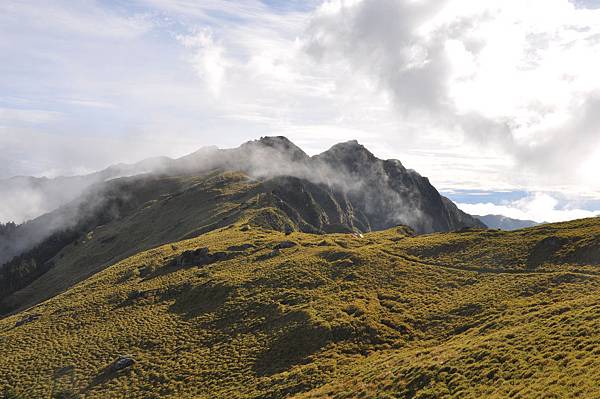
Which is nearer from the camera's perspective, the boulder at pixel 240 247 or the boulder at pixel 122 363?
the boulder at pixel 122 363

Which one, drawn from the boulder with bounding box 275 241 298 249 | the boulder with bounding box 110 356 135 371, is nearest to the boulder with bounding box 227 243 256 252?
the boulder with bounding box 275 241 298 249

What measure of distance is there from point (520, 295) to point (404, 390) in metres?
30.1

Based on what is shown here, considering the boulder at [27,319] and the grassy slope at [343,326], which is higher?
the grassy slope at [343,326]

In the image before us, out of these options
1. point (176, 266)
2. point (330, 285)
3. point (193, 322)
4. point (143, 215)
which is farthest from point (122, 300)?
point (143, 215)

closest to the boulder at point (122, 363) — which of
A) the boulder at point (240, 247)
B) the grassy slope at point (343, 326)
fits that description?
the grassy slope at point (343, 326)

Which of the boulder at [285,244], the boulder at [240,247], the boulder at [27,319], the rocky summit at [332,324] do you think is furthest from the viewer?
the boulder at [240,247]

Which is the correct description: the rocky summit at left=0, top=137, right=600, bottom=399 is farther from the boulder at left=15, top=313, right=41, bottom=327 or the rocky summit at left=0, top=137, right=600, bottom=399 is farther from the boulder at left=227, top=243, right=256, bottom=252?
the boulder at left=227, top=243, right=256, bottom=252

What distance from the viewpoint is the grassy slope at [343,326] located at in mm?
33906

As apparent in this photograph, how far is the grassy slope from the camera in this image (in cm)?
3391

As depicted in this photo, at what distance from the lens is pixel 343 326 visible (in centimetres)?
5272

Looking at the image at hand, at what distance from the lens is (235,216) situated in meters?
150

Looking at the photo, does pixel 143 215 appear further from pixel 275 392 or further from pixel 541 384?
pixel 541 384

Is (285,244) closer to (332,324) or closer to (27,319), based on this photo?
(332,324)

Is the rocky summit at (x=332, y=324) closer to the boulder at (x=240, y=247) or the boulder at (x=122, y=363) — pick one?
the boulder at (x=122, y=363)
